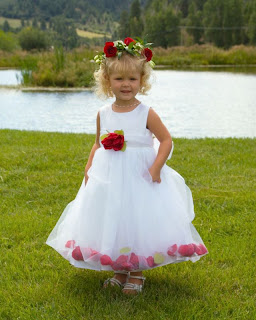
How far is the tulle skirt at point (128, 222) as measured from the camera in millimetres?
2541

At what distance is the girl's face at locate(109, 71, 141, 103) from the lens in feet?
8.82

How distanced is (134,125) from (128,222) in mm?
556

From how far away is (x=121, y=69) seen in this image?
2.67 meters

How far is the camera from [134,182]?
2.61 metres

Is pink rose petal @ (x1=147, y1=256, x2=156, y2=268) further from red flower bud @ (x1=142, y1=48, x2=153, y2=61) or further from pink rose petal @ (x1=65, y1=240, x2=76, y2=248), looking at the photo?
red flower bud @ (x1=142, y1=48, x2=153, y2=61)

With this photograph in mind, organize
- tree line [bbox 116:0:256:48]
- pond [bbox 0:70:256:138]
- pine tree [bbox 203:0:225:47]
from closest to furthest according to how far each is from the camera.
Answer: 1. pond [bbox 0:70:256:138]
2. tree line [bbox 116:0:256:48]
3. pine tree [bbox 203:0:225:47]

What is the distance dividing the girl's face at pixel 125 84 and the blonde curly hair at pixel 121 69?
0.03 metres

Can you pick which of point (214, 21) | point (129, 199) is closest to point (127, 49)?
point (129, 199)

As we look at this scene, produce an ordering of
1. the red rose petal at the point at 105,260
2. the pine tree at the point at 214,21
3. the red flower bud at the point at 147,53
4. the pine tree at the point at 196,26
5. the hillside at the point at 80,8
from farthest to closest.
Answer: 1. the hillside at the point at 80,8
2. the pine tree at the point at 196,26
3. the pine tree at the point at 214,21
4. the red flower bud at the point at 147,53
5. the red rose petal at the point at 105,260

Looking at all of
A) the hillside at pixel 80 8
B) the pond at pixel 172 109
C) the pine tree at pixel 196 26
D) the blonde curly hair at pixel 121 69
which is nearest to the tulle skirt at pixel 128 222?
the blonde curly hair at pixel 121 69

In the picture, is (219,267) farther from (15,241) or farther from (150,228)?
(15,241)

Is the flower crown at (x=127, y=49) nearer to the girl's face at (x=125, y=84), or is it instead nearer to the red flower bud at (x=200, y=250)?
the girl's face at (x=125, y=84)

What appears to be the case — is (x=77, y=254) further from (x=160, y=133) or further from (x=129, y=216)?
Answer: (x=160, y=133)

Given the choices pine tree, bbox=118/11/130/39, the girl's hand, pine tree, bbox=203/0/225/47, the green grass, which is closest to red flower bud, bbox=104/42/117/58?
the girl's hand
